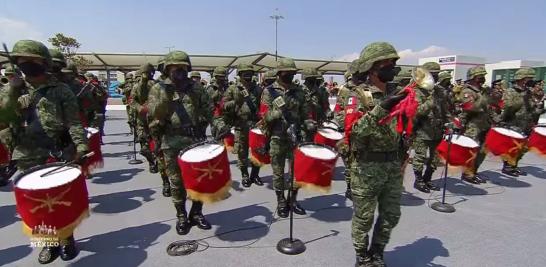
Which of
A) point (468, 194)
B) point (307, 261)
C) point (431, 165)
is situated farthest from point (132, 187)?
point (468, 194)

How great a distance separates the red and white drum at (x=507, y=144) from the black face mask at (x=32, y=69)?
603 centimetres

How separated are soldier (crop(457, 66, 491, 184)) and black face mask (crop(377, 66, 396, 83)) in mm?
3966

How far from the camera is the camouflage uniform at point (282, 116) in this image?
4.16 meters

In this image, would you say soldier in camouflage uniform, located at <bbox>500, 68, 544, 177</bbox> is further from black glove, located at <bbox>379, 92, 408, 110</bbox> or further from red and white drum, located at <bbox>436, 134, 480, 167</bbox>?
black glove, located at <bbox>379, 92, 408, 110</bbox>

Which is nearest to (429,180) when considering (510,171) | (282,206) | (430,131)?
(430,131)

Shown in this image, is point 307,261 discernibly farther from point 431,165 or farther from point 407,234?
point 431,165

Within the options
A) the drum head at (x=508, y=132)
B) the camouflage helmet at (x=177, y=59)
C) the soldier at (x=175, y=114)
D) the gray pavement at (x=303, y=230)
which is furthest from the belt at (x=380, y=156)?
the drum head at (x=508, y=132)

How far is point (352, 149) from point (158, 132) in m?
2.08

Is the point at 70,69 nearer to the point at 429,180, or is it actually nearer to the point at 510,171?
the point at 429,180

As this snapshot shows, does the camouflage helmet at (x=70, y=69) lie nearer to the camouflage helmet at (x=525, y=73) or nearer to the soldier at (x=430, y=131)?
the soldier at (x=430, y=131)

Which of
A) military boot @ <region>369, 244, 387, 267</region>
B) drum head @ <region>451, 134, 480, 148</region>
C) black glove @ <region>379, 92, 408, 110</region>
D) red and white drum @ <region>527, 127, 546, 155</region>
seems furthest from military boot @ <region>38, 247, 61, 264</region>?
red and white drum @ <region>527, 127, 546, 155</region>

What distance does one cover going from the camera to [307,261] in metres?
3.10

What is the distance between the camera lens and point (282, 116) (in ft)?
13.5

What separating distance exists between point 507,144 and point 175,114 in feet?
16.2
